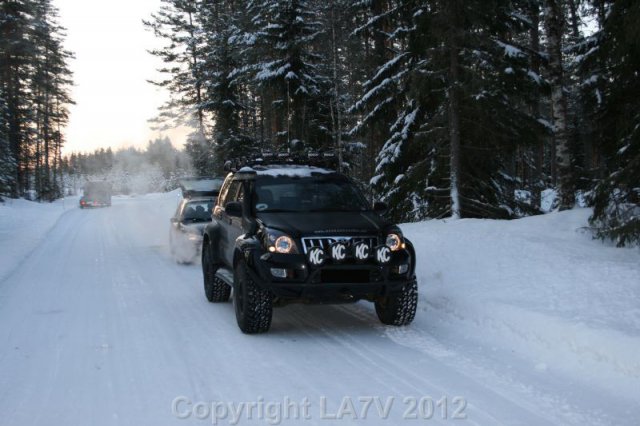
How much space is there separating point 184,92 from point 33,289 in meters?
38.1

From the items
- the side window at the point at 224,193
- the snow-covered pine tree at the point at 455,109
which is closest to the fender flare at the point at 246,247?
the side window at the point at 224,193

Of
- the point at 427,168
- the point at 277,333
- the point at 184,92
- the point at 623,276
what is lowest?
the point at 277,333

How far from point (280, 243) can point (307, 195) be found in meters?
1.42

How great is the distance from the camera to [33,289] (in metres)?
9.91

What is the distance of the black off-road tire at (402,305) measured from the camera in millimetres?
6770

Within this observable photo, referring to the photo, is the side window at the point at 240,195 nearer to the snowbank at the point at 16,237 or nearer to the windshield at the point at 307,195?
the windshield at the point at 307,195

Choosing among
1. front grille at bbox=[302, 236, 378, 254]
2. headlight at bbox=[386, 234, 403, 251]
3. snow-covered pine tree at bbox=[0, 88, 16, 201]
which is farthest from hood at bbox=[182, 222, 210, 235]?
snow-covered pine tree at bbox=[0, 88, 16, 201]

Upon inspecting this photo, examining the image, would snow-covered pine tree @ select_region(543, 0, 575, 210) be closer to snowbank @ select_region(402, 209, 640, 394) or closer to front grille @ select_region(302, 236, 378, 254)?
snowbank @ select_region(402, 209, 640, 394)

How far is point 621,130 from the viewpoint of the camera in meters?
9.88

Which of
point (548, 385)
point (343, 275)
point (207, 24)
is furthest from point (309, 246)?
point (207, 24)

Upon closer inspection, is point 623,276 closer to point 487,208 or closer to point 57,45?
point 487,208

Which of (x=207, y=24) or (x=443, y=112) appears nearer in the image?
(x=443, y=112)

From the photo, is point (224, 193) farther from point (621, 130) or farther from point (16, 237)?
point (16, 237)

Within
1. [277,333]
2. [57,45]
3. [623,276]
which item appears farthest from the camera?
[57,45]
